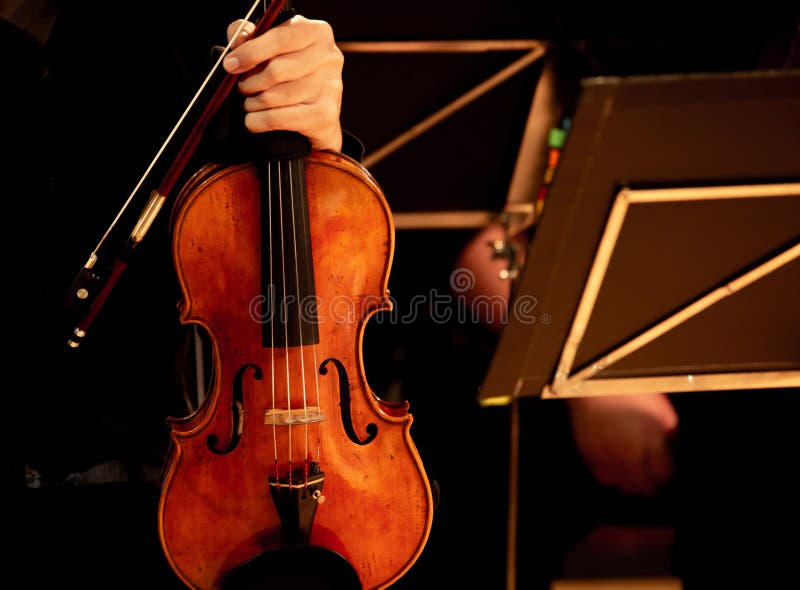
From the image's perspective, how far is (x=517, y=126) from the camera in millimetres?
1865

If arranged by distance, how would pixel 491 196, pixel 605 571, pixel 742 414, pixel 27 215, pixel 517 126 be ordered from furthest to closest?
pixel 491 196
pixel 517 126
pixel 605 571
pixel 742 414
pixel 27 215

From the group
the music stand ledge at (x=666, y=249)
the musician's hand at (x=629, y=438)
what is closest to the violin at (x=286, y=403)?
the music stand ledge at (x=666, y=249)

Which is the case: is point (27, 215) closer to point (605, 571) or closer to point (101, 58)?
point (101, 58)

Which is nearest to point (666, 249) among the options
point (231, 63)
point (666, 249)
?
point (666, 249)

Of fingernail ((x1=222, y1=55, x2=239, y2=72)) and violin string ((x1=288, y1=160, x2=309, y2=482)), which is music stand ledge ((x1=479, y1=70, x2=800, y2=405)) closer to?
violin string ((x1=288, y1=160, x2=309, y2=482))

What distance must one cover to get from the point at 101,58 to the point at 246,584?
27.1 inches

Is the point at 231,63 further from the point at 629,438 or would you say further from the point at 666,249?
the point at 629,438

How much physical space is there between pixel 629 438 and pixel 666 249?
2.71 ft

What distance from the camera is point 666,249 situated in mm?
786

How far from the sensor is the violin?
698mm

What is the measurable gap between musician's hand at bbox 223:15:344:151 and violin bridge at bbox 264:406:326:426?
1.02 ft

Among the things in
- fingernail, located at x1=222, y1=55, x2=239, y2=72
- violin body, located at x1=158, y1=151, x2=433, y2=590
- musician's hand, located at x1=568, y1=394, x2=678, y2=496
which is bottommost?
violin body, located at x1=158, y1=151, x2=433, y2=590

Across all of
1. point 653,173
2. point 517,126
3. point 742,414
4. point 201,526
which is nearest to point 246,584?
point 201,526

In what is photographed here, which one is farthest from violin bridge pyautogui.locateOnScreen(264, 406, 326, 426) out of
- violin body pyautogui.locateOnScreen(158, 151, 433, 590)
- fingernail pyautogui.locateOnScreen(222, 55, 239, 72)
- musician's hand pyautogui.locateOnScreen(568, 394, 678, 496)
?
musician's hand pyautogui.locateOnScreen(568, 394, 678, 496)
